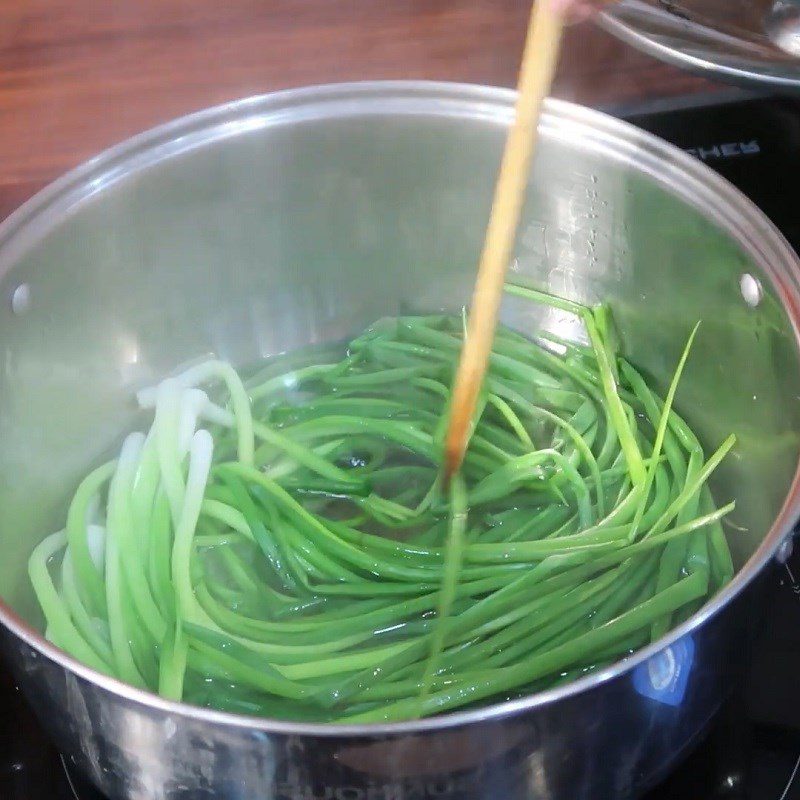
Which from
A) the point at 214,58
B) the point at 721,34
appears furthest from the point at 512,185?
the point at 214,58

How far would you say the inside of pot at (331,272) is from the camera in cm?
91

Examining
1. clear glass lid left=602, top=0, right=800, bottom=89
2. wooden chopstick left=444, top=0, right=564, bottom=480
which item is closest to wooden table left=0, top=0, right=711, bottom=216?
clear glass lid left=602, top=0, right=800, bottom=89

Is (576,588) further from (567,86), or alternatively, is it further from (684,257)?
(567,86)

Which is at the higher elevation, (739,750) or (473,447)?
(473,447)

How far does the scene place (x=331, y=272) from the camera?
44.8 inches

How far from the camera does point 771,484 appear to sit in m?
0.87

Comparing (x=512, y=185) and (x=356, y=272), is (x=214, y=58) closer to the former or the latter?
(x=356, y=272)

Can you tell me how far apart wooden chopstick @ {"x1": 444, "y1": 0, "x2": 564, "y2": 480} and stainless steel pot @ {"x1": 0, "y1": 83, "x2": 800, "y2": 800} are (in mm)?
217

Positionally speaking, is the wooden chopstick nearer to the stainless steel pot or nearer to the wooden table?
the stainless steel pot

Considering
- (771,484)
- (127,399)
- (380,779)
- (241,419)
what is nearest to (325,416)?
(241,419)

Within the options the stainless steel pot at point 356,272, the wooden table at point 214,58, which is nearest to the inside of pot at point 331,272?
the stainless steel pot at point 356,272

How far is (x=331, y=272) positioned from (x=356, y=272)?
0.03m

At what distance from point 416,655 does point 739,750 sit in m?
0.26

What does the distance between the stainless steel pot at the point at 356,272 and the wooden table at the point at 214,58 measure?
17 cm
